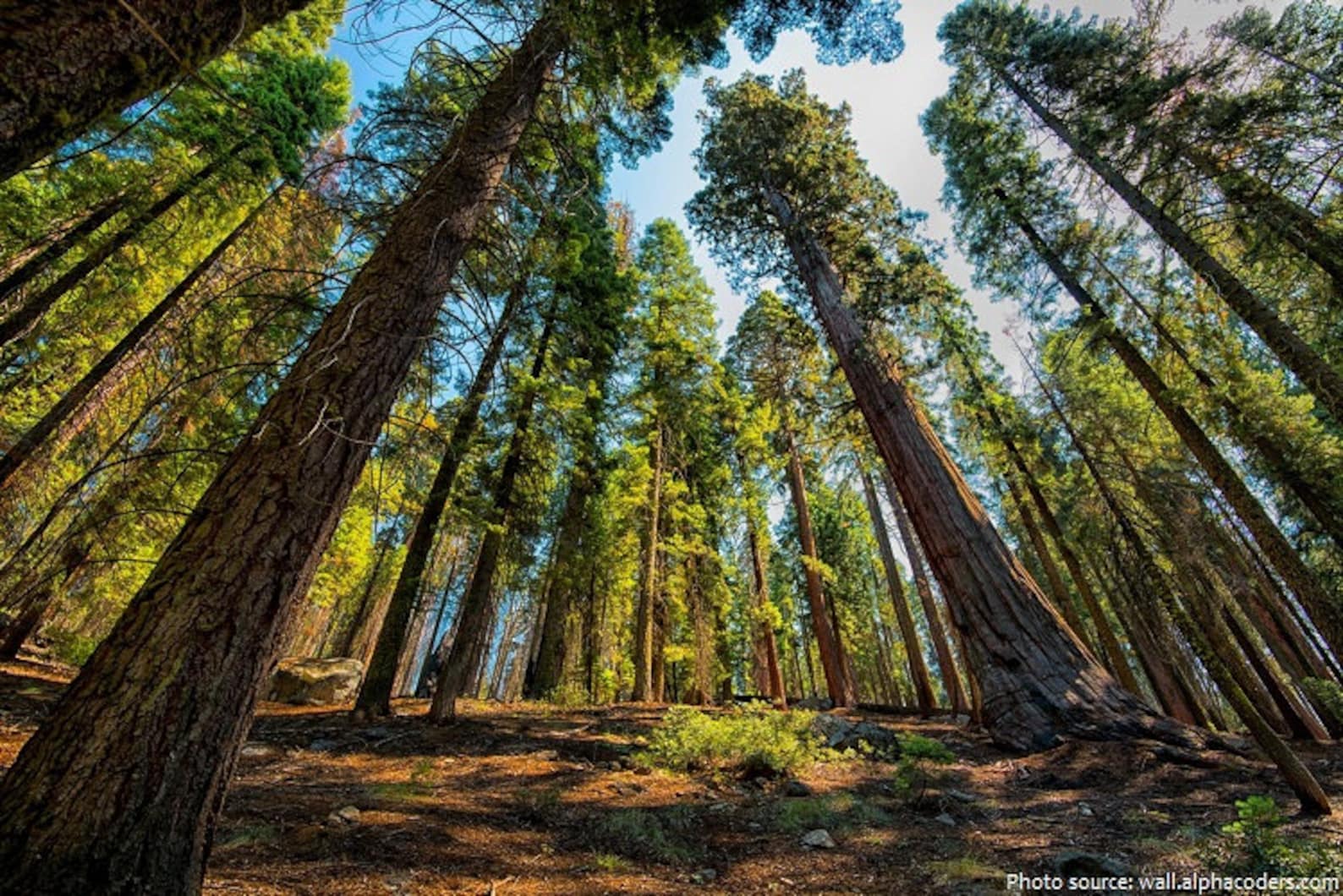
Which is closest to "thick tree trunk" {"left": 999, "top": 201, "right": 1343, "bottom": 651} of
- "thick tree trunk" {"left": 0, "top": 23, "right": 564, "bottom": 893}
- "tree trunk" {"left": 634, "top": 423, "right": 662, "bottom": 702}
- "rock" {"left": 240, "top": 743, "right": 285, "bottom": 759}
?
"tree trunk" {"left": 634, "top": 423, "right": 662, "bottom": 702}

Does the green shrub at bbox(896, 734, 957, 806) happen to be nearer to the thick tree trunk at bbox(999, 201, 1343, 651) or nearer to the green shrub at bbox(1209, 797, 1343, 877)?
the green shrub at bbox(1209, 797, 1343, 877)

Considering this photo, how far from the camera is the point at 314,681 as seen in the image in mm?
11258

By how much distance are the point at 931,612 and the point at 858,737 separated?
845cm

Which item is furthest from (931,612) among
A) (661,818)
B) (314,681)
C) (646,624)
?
(314,681)

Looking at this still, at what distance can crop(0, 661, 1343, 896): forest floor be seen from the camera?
2904mm

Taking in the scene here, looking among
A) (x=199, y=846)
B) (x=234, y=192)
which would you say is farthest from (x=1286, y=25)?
(x=234, y=192)

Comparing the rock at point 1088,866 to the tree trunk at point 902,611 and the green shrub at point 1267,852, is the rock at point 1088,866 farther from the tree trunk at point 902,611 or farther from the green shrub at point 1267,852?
the tree trunk at point 902,611

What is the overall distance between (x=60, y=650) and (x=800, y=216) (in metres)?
18.2

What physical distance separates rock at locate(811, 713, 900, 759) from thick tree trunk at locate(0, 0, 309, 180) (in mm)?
7636

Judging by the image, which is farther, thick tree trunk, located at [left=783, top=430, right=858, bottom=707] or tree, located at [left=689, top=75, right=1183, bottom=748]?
thick tree trunk, located at [left=783, top=430, right=858, bottom=707]

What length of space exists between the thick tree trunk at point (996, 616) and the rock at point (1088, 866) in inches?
119

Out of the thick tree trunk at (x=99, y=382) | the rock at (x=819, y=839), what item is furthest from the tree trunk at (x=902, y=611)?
the thick tree trunk at (x=99, y=382)

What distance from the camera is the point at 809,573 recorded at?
12.8 metres

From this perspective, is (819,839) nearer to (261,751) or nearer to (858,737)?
(858,737)
